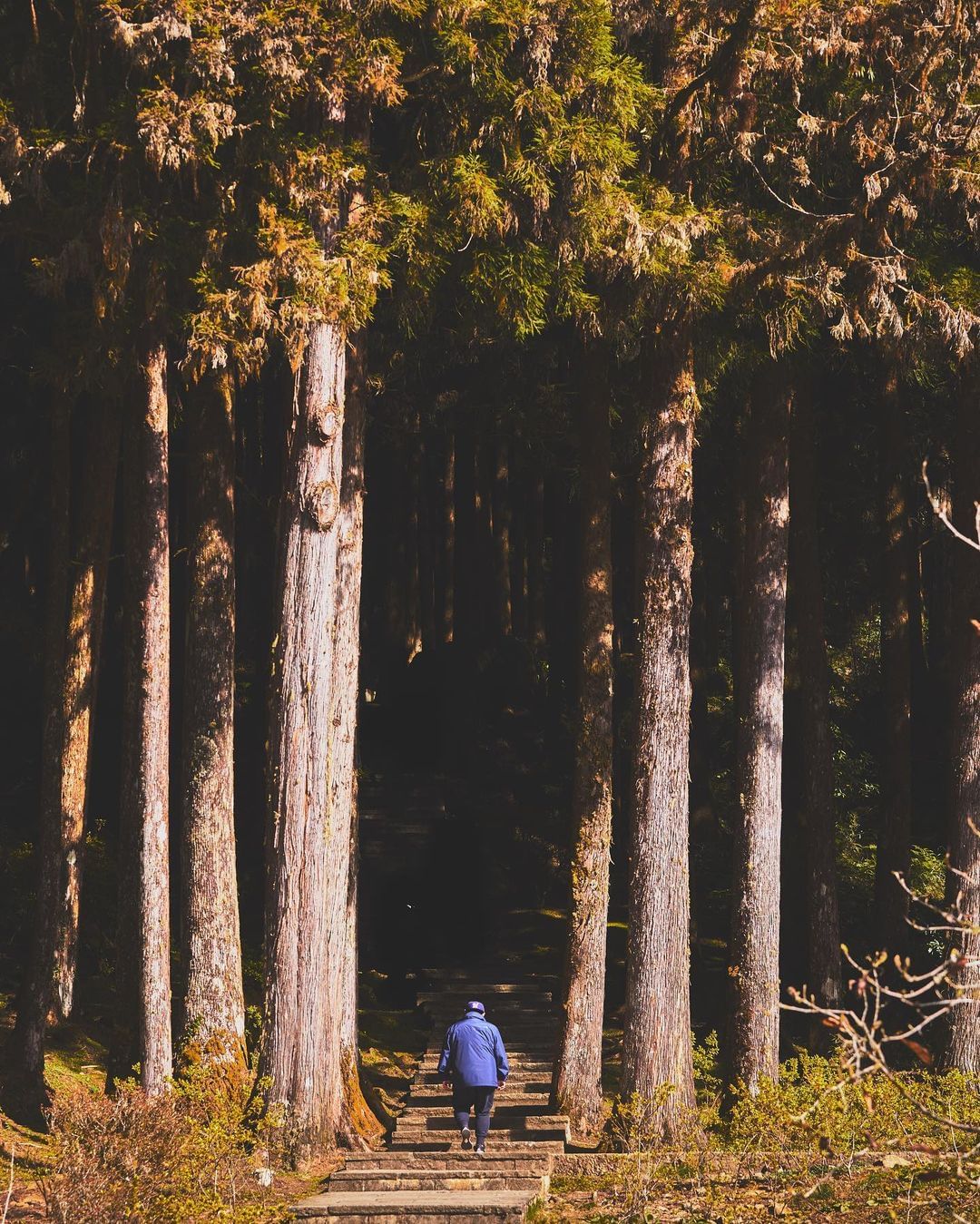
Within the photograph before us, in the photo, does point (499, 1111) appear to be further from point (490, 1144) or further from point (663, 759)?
point (663, 759)

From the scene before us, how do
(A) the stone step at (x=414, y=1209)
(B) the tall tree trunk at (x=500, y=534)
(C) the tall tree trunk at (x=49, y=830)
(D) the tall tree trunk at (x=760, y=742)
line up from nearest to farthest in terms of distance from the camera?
(A) the stone step at (x=414, y=1209)
(C) the tall tree trunk at (x=49, y=830)
(D) the tall tree trunk at (x=760, y=742)
(B) the tall tree trunk at (x=500, y=534)

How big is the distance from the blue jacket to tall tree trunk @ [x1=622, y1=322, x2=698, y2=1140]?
1.47 m

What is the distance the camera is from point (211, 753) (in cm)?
1421

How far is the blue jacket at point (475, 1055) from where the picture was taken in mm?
12500

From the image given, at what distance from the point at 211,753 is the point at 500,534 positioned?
1743cm

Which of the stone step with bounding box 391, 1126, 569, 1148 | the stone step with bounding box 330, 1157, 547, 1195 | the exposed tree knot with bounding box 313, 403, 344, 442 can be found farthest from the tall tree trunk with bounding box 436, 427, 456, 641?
the stone step with bounding box 330, 1157, 547, 1195

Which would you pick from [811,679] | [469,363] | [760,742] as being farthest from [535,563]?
[760,742]

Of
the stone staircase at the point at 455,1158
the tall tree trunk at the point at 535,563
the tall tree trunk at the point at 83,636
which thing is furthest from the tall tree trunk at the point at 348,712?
the tall tree trunk at the point at 535,563

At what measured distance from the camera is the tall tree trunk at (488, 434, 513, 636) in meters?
30.1

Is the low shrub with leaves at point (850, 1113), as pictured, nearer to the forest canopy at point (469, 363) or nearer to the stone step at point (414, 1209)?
the forest canopy at point (469, 363)

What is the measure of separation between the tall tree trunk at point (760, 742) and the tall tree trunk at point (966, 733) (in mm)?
2022

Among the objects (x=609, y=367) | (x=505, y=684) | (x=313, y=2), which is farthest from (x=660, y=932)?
(x=505, y=684)

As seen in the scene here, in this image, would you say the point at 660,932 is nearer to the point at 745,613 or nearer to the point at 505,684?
the point at 745,613

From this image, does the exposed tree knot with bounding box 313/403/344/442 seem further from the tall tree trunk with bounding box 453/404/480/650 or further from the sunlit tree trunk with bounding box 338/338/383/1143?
the tall tree trunk with bounding box 453/404/480/650
